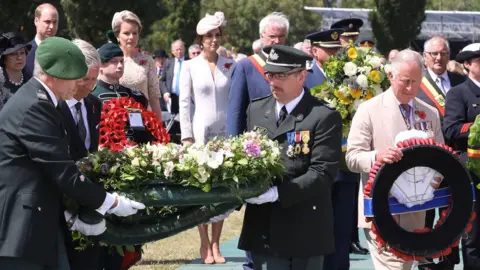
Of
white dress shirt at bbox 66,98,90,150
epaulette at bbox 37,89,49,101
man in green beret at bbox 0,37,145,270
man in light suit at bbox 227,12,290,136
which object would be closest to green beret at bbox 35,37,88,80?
man in green beret at bbox 0,37,145,270

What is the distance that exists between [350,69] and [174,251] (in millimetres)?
3164

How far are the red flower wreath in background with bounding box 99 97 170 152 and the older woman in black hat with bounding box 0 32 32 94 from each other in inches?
79.6

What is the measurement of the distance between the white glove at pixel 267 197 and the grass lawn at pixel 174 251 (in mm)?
3828

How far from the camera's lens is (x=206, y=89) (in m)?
9.88

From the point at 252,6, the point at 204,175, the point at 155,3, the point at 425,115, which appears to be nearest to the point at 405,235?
the point at 425,115

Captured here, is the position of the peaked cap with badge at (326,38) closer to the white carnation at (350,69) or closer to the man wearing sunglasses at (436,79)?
the white carnation at (350,69)

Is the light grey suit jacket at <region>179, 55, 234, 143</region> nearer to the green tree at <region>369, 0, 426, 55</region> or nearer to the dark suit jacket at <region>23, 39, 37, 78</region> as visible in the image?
the dark suit jacket at <region>23, 39, 37, 78</region>

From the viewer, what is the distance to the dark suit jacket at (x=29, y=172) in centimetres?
534

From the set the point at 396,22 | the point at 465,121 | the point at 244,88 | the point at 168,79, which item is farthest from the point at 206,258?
the point at 396,22

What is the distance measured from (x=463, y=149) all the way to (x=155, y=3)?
24.1m

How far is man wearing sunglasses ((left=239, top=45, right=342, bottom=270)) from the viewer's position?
6062 mm

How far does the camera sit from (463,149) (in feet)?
28.6

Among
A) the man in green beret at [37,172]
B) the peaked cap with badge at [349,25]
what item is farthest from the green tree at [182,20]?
the man in green beret at [37,172]

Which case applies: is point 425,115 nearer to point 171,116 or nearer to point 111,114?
point 111,114
